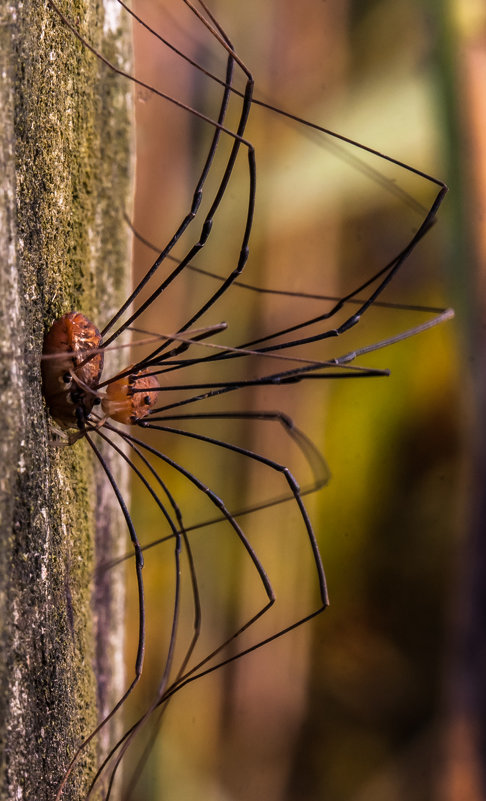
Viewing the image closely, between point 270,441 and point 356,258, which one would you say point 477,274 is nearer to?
point 356,258

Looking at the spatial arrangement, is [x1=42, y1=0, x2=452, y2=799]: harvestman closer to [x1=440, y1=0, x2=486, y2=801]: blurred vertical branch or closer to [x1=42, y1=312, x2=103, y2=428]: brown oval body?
[x1=42, y1=312, x2=103, y2=428]: brown oval body

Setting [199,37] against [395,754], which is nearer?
[199,37]

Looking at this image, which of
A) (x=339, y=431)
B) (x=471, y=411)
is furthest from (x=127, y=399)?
(x=471, y=411)

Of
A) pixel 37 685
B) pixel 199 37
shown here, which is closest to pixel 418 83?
pixel 199 37

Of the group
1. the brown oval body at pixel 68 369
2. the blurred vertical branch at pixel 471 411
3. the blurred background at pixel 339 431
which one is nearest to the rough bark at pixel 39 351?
the brown oval body at pixel 68 369

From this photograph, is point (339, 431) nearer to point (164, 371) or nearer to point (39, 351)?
point (164, 371)

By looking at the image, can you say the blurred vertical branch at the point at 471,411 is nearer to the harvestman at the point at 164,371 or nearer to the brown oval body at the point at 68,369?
the harvestman at the point at 164,371
